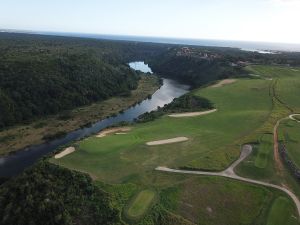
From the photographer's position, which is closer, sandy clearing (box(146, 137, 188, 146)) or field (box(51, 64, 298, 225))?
field (box(51, 64, 298, 225))

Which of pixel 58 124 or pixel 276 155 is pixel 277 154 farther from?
pixel 58 124

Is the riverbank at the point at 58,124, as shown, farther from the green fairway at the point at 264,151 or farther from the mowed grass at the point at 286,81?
the green fairway at the point at 264,151

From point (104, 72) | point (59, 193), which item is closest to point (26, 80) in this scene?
point (104, 72)

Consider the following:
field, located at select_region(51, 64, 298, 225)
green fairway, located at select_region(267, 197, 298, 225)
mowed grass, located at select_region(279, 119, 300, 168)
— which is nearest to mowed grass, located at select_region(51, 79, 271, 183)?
field, located at select_region(51, 64, 298, 225)

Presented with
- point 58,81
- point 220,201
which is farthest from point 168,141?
point 58,81

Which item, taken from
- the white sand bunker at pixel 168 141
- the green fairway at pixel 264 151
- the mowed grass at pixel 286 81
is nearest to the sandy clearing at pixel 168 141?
the white sand bunker at pixel 168 141

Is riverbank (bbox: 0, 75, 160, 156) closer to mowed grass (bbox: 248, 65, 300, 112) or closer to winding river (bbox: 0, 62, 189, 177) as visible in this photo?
winding river (bbox: 0, 62, 189, 177)
